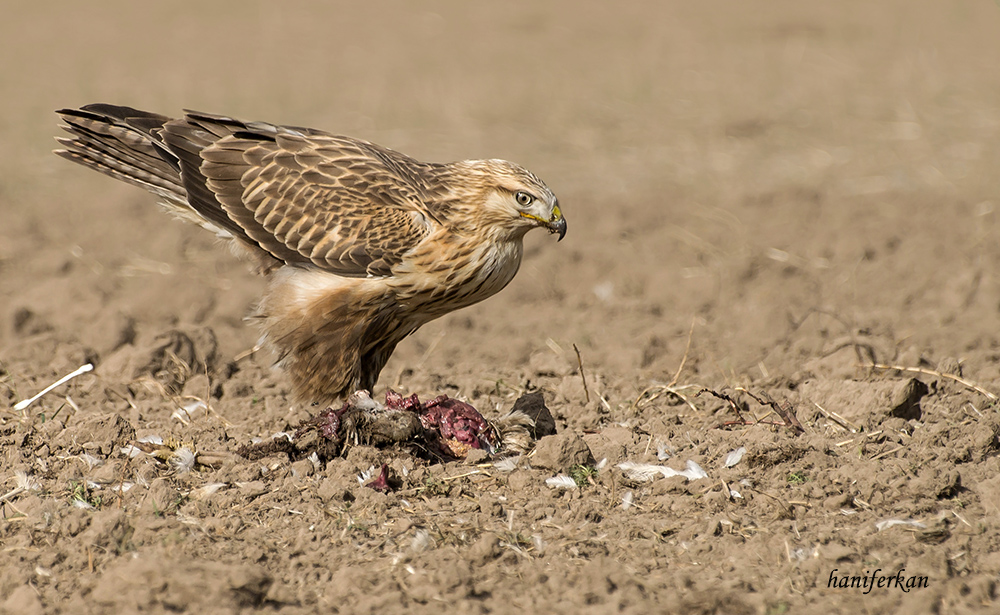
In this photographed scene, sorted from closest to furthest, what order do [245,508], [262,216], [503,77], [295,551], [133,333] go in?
[295,551], [245,508], [262,216], [133,333], [503,77]

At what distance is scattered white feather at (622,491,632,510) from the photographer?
4.42 m

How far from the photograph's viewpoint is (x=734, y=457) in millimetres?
4730

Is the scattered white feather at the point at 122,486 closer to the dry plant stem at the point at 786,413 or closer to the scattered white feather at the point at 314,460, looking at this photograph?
the scattered white feather at the point at 314,460

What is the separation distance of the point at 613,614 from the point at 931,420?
253cm

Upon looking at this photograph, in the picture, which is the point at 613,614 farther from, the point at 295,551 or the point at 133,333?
the point at 133,333

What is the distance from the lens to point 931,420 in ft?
17.2

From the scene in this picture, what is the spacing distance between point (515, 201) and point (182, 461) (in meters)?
2.03

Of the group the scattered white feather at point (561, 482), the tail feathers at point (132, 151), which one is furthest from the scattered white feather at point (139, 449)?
the scattered white feather at point (561, 482)

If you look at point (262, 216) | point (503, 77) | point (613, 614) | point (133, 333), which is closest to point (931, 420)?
point (613, 614)

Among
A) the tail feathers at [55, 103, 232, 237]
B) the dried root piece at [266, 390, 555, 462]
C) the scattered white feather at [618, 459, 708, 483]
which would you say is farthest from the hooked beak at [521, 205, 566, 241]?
the tail feathers at [55, 103, 232, 237]

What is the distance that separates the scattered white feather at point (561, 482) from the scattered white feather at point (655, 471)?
0.83 ft

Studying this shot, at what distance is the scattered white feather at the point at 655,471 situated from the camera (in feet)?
15.0

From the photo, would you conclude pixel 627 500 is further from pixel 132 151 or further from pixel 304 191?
pixel 132 151

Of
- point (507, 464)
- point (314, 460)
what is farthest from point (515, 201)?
point (314, 460)
